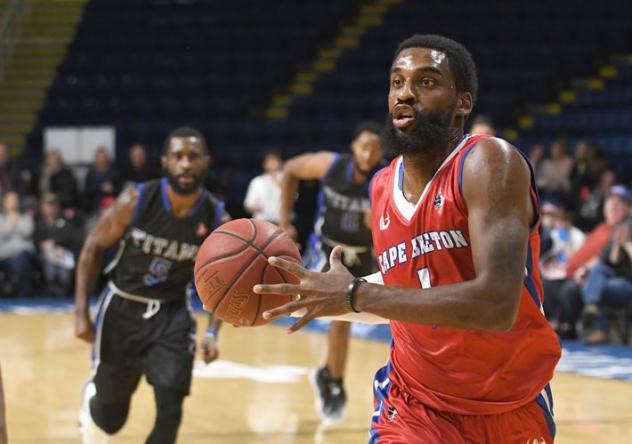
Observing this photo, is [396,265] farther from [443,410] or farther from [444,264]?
[443,410]

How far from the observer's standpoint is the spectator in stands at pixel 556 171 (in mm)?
12789

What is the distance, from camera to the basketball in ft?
10.5

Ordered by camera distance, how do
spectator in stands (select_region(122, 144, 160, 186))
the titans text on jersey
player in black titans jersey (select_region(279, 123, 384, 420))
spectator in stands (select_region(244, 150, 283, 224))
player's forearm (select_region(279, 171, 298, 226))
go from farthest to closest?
1. spectator in stands (select_region(122, 144, 160, 186))
2. spectator in stands (select_region(244, 150, 283, 224))
3. player's forearm (select_region(279, 171, 298, 226))
4. player in black titans jersey (select_region(279, 123, 384, 420))
5. the titans text on jersey

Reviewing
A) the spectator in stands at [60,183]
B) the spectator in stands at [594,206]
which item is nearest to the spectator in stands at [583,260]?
the spectator in stands at [594,206]

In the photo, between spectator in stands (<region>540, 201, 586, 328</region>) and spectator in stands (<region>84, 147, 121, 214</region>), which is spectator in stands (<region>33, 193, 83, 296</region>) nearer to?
spectator in stands (<region>84, 147, 121, 214</region>)

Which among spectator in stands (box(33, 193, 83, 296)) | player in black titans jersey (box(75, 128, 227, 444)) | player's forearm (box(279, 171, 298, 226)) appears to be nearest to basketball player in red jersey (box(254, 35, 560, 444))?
player in black titans jersey (box(75, 128, 227, 444))

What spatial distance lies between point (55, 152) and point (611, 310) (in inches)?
314

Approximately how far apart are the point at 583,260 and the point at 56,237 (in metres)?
7.04

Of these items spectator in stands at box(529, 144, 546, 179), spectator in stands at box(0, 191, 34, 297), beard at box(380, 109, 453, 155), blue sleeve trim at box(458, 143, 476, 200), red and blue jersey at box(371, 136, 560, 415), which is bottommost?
spectator in stands at box(0, 191, 34, 297)

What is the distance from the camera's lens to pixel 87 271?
18.2ft

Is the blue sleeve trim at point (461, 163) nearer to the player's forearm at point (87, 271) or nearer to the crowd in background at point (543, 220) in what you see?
the player's forearm at point (87, 271)

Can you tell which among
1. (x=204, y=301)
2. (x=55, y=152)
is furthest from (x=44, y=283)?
(x=204, y=301)

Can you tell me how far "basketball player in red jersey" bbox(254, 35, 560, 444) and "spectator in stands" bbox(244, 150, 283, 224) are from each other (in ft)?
32.9

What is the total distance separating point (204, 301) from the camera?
129 inches
